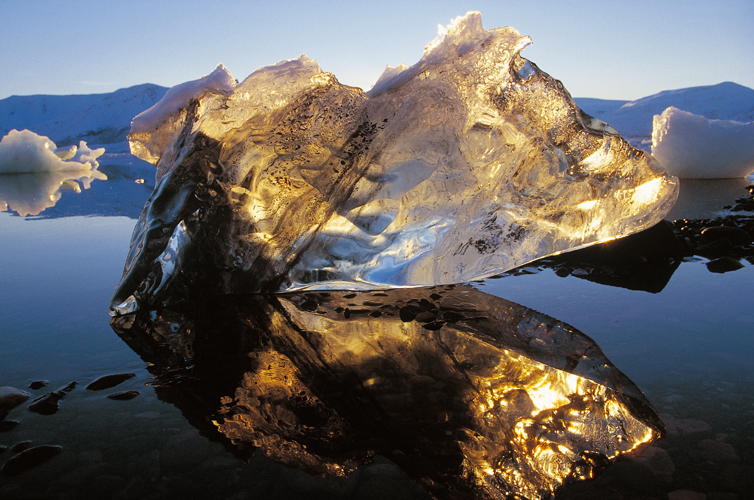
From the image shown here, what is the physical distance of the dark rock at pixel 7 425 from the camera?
1.26 m

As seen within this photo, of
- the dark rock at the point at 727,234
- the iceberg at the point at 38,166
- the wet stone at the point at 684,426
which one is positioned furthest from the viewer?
the iceberg at the point at 38,166

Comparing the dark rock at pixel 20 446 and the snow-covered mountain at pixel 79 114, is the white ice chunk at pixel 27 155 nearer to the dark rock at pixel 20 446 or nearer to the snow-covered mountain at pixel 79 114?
the dark rock at pixel 20 446

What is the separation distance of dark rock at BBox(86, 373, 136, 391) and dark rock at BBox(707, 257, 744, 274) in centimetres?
309

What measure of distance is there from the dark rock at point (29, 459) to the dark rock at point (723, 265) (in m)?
3.25

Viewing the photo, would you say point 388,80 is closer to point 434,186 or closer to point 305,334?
point 434,186

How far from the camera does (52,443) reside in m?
1.19

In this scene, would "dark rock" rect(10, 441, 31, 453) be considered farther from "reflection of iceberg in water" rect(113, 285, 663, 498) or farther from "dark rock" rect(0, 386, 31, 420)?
"reflection of iceberg in water" rect(113, 285, 663, 498)

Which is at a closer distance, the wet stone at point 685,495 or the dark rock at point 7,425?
the wet stone at point 685,495

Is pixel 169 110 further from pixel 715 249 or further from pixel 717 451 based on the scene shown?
pixel 715 249

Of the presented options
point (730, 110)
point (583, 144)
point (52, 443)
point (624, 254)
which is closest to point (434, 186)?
point (583, 144)

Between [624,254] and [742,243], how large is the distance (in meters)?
1.01

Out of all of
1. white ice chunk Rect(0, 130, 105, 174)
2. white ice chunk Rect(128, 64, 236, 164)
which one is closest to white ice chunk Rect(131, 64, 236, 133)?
white ice chunk Rect(128, 64, 236, 164)

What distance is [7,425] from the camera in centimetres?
128

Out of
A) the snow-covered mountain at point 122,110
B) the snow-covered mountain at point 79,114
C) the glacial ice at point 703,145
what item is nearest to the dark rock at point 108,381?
the glacial ice at point 703,145
